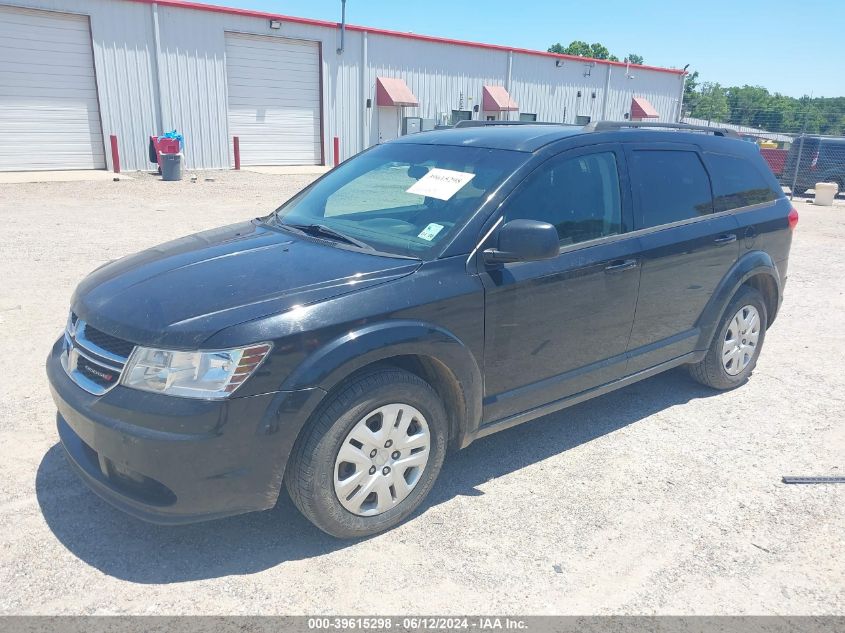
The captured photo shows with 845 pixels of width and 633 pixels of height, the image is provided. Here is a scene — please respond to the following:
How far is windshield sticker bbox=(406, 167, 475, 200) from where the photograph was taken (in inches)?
139

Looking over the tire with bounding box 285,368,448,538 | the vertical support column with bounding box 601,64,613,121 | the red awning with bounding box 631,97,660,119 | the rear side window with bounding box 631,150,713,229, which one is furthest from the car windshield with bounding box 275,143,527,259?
the red awning with bounding box 631,97,660,119

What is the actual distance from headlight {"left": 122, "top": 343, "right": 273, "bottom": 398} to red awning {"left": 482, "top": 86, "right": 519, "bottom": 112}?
26815 millimetres

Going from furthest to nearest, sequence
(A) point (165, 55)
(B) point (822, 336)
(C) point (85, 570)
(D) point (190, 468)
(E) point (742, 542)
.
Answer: (A) point (165, 55)
(B) point (822, 336)
(E) point (742, 542)
(C) point (85, 570)
(D) point (190, 468)

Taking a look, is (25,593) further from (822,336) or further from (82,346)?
(822,336)

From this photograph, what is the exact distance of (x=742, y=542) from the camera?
3.12 meters

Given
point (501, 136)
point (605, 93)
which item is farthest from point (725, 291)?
point (605, 93)

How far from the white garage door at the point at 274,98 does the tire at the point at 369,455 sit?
68.9 ft

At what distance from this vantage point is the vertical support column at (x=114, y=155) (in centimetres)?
1922

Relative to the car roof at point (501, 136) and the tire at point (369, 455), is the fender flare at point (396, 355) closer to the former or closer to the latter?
the tire at point (369, 455)

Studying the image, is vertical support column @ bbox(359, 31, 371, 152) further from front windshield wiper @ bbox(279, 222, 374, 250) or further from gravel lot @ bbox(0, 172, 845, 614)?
front windshield wiper @ bbox(279, 222, 374, 250)

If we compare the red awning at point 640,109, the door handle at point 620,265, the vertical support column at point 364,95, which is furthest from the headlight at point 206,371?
the red awning at point 640,109

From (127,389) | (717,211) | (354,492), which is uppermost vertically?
(717,211)

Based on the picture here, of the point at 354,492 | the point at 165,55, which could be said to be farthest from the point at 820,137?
the point at 354,492

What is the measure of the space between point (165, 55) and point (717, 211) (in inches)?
761
